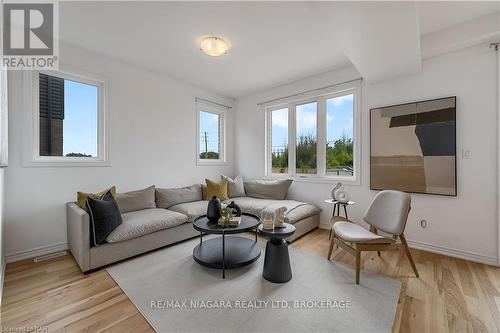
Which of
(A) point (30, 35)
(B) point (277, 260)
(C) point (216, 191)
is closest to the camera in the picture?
(B) point (277, 260)

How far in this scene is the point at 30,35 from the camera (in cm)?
250

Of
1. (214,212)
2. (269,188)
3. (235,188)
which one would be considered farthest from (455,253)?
(235,188)

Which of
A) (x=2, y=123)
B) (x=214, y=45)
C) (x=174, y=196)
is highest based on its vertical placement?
(x=214, y=45)

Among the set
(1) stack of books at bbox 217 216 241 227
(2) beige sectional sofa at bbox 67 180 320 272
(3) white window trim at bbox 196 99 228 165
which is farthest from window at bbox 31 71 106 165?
(1) stack of books at bbox 217 216 241 227

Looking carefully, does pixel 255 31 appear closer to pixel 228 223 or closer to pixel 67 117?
pixel 228 223

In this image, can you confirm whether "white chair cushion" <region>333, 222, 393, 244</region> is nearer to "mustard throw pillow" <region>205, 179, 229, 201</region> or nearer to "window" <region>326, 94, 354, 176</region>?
"window" <region>326, 94, 354, 176</region>

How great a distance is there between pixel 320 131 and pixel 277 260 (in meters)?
2.56

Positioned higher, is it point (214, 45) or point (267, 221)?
point (214, 45)

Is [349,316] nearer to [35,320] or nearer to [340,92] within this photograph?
[35,320]

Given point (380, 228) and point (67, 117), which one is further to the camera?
point (67, 117)

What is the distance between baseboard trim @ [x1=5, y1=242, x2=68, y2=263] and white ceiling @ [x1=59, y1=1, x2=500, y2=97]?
2.63 meters

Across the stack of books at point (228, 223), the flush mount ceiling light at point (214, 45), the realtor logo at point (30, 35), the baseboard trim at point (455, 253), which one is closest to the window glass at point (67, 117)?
the realtor logo at point (30, 35)

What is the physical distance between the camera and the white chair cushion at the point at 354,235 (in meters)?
2.04

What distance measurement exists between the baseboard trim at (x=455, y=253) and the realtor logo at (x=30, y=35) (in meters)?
5.02
